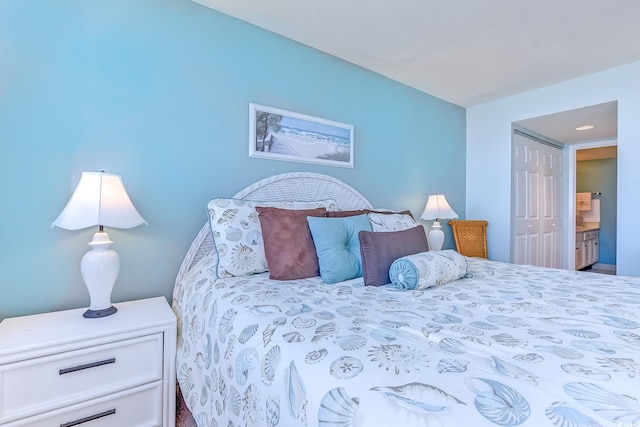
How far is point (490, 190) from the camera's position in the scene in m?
3.54

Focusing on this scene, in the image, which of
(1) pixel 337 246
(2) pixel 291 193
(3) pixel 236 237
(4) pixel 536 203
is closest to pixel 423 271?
(1) pixel 337 246

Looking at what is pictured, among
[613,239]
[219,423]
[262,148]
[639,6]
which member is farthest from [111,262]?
[613,239]

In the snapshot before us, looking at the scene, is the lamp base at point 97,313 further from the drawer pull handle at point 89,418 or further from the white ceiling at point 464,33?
the white ceiling at point 464,33

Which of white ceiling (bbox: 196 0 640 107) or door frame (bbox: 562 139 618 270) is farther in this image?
door frame (bbox: 562 139 618 270)

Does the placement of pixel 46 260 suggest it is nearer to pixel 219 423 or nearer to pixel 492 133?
pixel 219 423

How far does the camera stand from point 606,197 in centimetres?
578

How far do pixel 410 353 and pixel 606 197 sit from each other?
7129 mm

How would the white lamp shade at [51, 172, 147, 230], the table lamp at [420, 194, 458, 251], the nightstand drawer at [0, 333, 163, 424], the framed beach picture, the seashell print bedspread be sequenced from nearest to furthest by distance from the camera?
1. the seashell print bedspread
2. the nightstand drawer at [0, 333, 163, 424]
3. the white lamp shade at [51, 172, 147, 230]
4. the framed beach picture
5. the table lamp at [420, 194, 458, 251]

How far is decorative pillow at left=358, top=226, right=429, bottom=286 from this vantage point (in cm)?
161

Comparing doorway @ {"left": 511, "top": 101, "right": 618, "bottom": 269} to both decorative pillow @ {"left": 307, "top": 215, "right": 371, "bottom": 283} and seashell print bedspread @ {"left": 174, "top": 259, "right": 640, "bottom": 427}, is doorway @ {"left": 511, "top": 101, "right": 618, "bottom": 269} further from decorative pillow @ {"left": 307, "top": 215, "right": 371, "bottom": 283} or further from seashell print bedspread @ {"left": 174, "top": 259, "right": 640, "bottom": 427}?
decorative pillow @ {"left": 307, "top": 215, "right": 371, "bottom": 283}

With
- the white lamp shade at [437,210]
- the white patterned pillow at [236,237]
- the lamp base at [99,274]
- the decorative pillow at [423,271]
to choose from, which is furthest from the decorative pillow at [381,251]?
the white lamp shade at [437,210]

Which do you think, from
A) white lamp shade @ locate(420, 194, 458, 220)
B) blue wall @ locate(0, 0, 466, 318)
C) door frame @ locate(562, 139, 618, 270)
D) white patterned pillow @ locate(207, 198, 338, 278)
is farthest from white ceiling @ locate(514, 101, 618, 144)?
white patterned pillow @ locate(207, 198, 338, 278)

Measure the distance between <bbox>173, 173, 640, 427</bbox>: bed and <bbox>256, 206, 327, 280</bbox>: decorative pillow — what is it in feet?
0.22

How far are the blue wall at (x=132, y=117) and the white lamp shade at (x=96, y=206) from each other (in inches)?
9.3
